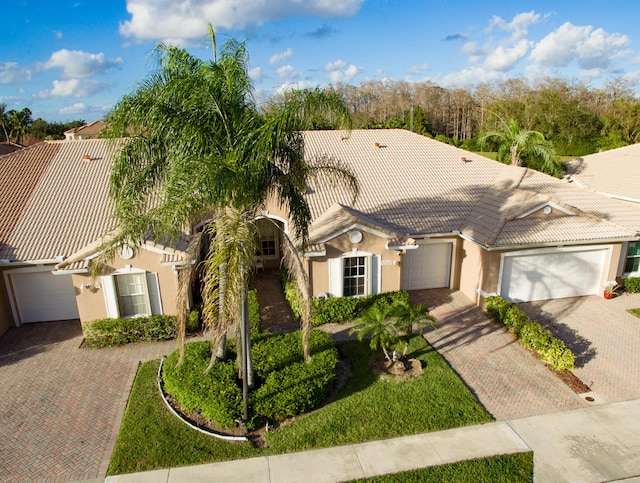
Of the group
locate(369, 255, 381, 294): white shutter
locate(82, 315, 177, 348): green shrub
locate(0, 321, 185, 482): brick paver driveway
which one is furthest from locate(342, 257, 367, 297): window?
locate(0, 321, 185, 482): brick paver driveway

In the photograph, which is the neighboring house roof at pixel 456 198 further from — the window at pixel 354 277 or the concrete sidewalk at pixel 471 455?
the concrete sidewalk at pixel 471 455

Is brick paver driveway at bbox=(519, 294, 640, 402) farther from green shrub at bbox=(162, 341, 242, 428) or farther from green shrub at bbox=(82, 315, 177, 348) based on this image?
green shrub at bbox=(82, 315, 177, 348)

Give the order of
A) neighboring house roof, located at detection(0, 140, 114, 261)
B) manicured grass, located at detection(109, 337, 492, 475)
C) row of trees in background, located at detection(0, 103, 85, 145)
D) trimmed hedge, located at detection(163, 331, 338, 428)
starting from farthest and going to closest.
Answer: row of trees in background, located at detection(0, 103, 85, 145) → neighboring house roof, located at detection(0, 140, 114, 261) → trimmed hedge, located at detection(163, 331, 338, 428) → manicured grass, located at detection(109, 337, 492, 475)

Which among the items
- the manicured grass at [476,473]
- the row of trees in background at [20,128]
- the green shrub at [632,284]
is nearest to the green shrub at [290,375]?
the manicured grass at [476,473]

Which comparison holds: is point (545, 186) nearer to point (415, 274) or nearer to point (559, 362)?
point (415, 274)

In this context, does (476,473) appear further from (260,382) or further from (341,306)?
(341,306)

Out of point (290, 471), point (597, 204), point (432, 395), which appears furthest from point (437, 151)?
point (290, 471)

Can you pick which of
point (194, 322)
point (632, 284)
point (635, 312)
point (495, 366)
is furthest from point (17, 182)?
point (632, 284)
